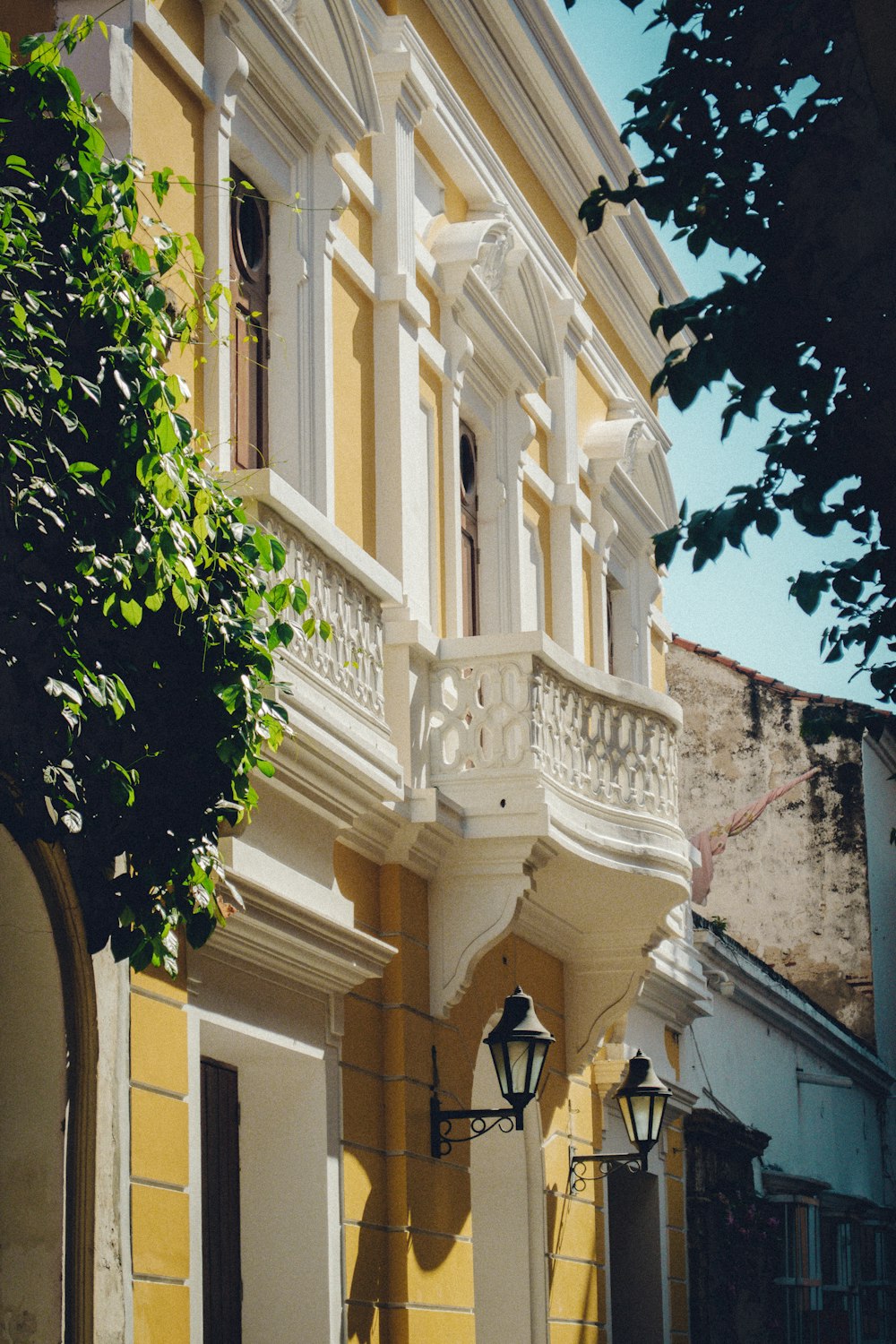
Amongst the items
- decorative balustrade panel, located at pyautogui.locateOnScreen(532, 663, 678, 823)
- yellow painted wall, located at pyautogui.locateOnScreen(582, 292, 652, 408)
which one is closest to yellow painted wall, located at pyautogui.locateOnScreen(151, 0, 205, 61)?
decorative balustrade panel, located at pyautogui.locateOnScreen(532, 663, 678, 823)

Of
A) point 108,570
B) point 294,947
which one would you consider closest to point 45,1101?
point 108,570

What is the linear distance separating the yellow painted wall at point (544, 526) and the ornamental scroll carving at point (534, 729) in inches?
104

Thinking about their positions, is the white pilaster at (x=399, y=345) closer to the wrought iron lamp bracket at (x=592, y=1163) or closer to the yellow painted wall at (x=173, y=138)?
the yellow painted wall at (x=173, y=138)

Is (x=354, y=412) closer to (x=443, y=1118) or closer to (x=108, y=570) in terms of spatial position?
(x=443, y=1118)

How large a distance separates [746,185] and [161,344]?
2.06 meters

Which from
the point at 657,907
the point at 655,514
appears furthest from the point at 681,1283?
the point at 655,514

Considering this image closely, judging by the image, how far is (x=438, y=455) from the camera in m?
12.7

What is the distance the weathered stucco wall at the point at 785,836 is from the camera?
26.6 m

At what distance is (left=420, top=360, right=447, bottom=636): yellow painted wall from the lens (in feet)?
40.8

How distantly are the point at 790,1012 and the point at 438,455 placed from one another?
37.0 feet

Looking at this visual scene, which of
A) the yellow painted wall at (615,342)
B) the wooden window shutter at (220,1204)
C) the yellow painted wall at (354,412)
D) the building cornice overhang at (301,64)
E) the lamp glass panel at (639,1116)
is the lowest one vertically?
the wooden window shutter at (220,1204)

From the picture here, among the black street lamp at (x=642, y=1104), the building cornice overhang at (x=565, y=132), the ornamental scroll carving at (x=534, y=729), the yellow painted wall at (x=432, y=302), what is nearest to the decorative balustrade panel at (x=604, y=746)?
the ornamental scroll carving at (x=534, y=729)

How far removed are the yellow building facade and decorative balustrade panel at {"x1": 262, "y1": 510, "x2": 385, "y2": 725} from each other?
0.08 ft

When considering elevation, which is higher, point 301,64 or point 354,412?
point 301,64
